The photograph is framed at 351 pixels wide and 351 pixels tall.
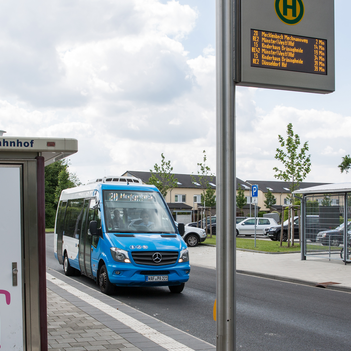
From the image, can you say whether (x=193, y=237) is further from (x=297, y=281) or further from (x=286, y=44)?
(x=286, y=44)

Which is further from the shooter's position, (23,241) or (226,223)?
(23,241)

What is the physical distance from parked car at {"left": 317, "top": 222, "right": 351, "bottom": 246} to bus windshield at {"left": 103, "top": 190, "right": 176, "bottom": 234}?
811 cm

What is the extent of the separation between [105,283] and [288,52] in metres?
6.88

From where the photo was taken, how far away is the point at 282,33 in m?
4.48

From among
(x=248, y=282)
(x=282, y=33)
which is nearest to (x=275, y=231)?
(x=248, y=282)

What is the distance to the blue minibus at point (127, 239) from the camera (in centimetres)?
958

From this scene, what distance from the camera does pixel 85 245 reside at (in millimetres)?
11367

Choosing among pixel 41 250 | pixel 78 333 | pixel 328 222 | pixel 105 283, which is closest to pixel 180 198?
pixel 328 222

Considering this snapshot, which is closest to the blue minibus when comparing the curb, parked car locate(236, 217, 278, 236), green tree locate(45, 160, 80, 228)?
the curb

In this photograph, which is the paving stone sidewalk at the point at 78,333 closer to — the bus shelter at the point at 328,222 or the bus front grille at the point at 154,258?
the bus front grille at the point at 154,258

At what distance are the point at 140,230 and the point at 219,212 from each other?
6.54 metres

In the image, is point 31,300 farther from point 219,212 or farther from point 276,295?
point 276,295

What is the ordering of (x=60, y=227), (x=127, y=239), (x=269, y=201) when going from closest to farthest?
1. (x=127, y=239)
2. (x=60, y=227)
3. (x=269, y=201)

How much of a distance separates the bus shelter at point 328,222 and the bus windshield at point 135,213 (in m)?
7.83
